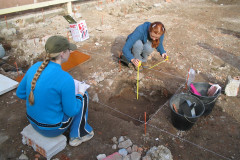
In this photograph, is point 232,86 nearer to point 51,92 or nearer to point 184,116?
point 184,116

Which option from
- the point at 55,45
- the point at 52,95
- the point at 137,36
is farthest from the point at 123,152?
the point at 137,36

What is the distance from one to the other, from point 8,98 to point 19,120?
2.42ft

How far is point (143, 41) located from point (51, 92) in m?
2.71

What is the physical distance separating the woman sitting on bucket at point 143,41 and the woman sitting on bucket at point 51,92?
1.82 meters

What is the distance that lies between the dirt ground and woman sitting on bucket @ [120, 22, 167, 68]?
0.52 metres

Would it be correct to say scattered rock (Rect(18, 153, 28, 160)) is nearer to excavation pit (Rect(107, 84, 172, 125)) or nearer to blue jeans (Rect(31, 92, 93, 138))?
blue jeans (Rect(31, 92, 93, 138))

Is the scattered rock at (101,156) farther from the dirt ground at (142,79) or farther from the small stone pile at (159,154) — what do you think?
the small stone pile at (159,154)

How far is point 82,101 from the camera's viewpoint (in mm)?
2578

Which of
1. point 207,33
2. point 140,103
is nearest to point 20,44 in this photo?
point 140,103

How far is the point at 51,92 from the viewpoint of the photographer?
6.93 ft

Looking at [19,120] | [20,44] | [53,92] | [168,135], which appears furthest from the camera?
[20,44]

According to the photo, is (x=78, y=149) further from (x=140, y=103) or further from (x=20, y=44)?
(x=20, y=44)

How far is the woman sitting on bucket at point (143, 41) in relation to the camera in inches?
144

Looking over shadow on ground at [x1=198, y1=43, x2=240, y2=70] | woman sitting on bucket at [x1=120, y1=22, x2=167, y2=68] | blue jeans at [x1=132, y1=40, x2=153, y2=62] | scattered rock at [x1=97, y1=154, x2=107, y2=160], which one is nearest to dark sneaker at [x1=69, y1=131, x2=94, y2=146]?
scattered rock at [x1=97, y1=154, x2=107, y2=160]
